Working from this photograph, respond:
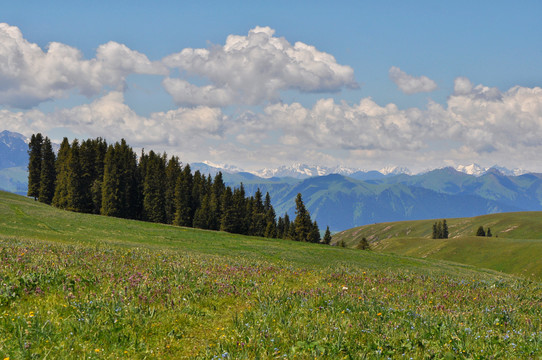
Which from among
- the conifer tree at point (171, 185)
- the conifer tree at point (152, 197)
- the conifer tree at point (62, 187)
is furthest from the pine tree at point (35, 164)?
the conifer tree at point (171, 185)

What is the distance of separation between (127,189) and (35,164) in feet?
94.6

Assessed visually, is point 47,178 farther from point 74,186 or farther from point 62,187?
point 74,186

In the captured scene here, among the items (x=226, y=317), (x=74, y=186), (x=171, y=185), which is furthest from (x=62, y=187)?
(x=226, y=317)

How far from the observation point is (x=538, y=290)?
55.4ft

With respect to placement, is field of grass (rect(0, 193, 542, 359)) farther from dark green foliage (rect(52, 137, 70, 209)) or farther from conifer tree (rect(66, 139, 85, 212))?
dark green foliage (rect(52, 137, 70, 209))

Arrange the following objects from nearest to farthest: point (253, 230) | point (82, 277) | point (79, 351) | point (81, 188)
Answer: point (79, 351) < point (82, 277) < point (81, 188) < point (253, 230)

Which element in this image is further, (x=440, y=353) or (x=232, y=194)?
(x=232, y=194)

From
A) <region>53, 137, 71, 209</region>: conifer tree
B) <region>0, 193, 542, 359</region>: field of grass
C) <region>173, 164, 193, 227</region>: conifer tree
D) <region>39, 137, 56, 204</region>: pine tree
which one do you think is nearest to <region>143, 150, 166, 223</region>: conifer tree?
<region>173, 164, 193, 227</region>: conifer tree

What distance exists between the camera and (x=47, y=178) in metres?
100

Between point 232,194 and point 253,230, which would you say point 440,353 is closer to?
point 232,194

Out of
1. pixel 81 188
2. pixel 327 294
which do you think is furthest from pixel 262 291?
pixel 81 188

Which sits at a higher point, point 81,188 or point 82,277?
point 81,188

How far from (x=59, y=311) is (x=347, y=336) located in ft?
23.0

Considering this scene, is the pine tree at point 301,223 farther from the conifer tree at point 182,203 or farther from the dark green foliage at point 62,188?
the dark green foliage at point 62,188
